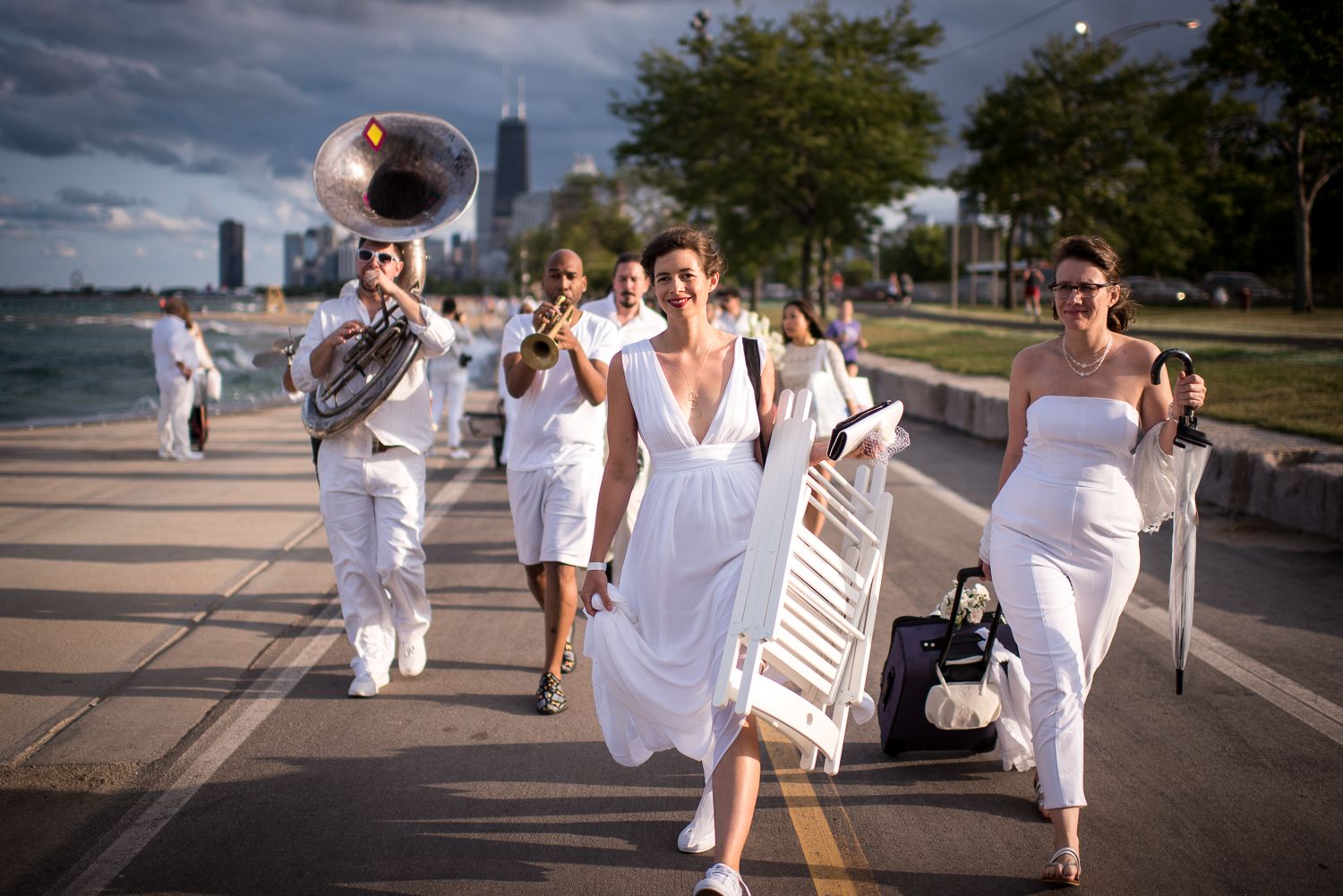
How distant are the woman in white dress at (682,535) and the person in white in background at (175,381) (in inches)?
491

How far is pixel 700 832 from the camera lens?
4145mm

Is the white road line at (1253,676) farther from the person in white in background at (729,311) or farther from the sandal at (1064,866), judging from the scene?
the person in white in background at (729,311)

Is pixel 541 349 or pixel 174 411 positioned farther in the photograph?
pixel 174 411

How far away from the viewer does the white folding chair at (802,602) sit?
3451mm

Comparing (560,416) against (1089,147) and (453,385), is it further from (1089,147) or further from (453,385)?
(1089,147)

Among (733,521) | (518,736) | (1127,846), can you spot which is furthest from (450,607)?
(1127,846)

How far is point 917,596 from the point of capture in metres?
7.74

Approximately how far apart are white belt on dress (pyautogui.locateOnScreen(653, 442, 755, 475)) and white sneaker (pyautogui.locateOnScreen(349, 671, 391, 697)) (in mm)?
2675

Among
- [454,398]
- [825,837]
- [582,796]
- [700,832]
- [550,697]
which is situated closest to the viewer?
[700,832]

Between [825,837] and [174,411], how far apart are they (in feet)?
42.8

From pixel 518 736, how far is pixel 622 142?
35.0 m

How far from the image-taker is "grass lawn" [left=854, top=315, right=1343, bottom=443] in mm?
12094

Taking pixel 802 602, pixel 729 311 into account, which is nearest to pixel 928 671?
pixel 802 602

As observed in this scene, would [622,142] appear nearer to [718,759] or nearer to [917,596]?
[917,596]
